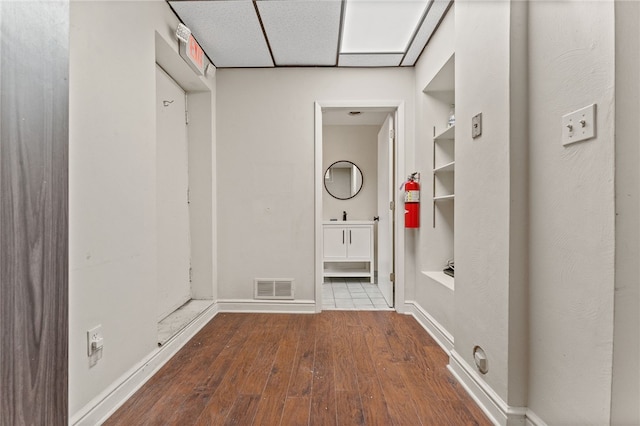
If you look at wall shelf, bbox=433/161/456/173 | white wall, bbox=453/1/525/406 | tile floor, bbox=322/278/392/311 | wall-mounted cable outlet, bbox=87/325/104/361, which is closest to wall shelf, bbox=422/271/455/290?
white wall, bbox=453/1/525/406

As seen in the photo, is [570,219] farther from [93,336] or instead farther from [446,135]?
[93,336]

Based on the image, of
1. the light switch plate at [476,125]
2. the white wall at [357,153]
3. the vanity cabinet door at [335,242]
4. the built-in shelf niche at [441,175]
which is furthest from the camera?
the white wall at [357,153]

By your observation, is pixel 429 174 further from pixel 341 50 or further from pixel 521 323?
pixel 521 323

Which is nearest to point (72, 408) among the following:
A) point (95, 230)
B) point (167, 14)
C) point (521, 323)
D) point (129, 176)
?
point (95, 230)

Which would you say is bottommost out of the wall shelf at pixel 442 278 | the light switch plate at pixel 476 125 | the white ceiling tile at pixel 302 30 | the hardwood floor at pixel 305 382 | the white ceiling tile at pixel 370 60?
the hardwood floor at pixel 305 382

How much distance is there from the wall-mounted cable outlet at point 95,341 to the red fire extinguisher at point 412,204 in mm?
2278

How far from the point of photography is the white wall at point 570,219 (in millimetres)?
909

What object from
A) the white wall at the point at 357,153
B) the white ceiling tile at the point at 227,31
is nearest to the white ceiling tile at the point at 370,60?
the white ceiling tile at the point at 227,31

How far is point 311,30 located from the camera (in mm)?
2256

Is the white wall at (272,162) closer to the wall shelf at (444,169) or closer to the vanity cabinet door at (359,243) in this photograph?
the wall shelf at (444,169)

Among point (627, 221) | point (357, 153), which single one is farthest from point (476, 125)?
point (357, 153)

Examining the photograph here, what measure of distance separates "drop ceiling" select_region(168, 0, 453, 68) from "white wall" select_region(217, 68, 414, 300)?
0.16 m

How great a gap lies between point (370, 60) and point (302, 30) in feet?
2.39

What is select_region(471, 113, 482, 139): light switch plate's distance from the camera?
1.48m
